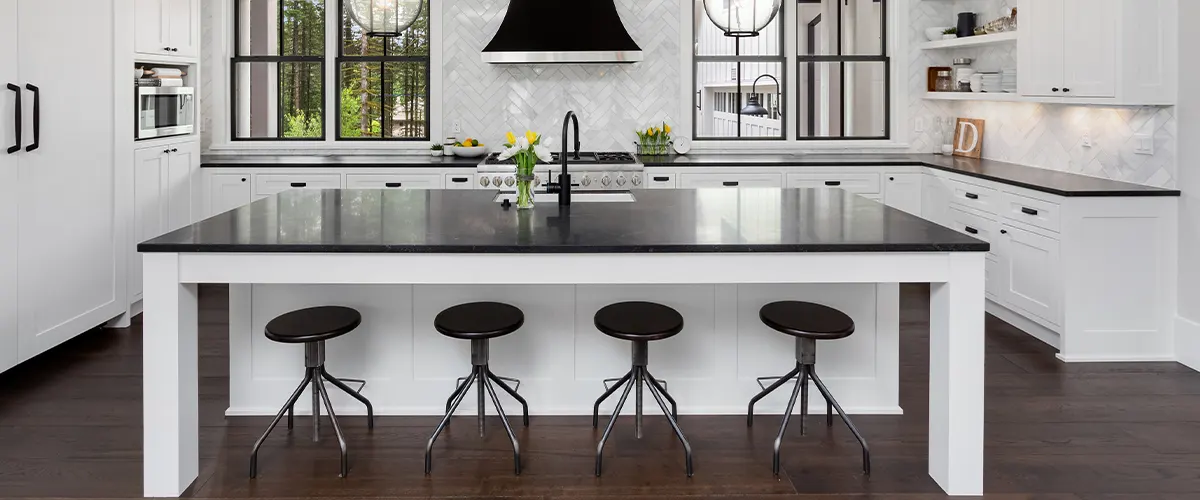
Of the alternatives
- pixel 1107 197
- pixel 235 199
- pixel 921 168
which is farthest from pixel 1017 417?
pixel 235 199

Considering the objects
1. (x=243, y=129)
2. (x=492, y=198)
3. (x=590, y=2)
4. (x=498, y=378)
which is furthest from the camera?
(x=243, y=129)

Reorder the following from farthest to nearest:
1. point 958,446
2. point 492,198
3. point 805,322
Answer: point 492,198 < point 805,322 < point 958,446

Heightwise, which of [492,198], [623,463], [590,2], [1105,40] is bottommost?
[623,463]

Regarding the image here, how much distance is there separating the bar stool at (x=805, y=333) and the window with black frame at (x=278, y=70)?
519cm

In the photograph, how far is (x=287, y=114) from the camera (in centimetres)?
770

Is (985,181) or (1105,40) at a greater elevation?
(1105,40)

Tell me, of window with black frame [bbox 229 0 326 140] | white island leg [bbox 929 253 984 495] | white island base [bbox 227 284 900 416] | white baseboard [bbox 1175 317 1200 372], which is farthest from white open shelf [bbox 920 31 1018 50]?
window with black frame [bbox 229 0 326 140]

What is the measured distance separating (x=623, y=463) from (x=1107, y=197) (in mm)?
3028

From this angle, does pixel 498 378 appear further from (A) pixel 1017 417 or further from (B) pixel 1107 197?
(B) pixel 1107 197

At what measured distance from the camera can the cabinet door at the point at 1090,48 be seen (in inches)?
192

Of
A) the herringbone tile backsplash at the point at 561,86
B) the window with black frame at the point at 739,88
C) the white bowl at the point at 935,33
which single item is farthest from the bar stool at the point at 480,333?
the white bowl at the point at 935,33

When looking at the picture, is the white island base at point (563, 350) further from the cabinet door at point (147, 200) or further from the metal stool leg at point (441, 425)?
the cabinet door at point (147, 200)

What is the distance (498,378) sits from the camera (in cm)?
373

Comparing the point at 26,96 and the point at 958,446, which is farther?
the point at 26,96
